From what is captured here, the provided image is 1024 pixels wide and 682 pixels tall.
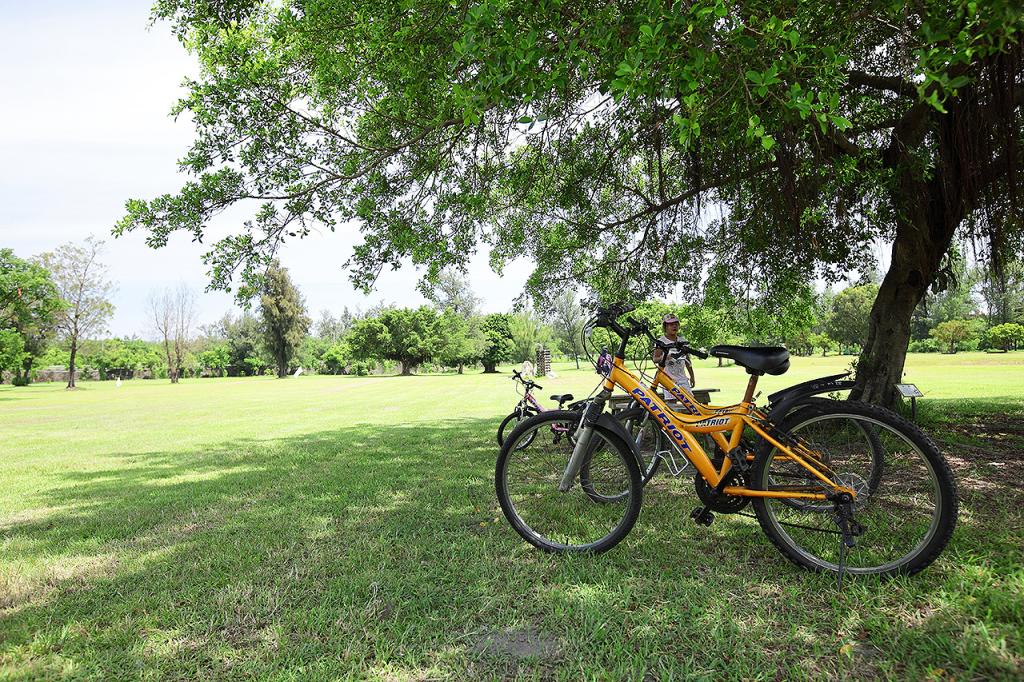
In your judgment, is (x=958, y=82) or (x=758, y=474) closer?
(x=958, y=82)

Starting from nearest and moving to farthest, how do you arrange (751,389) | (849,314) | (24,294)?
(751,389)
(24,294)
(849,314)

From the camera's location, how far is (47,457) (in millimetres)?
7418

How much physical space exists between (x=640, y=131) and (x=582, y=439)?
433 centimetres

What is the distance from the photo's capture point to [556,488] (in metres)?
3.29

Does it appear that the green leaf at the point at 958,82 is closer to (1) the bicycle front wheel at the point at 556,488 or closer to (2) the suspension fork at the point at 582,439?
(2) the suspension fork at the point at 582,439

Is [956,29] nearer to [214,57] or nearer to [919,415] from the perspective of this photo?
[214,57]

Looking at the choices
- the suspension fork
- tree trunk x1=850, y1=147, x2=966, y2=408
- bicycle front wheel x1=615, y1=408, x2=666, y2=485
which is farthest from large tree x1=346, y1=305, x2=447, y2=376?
the suspension fork

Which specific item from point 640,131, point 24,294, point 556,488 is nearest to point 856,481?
point 556,488

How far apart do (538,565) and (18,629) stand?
8.06ft

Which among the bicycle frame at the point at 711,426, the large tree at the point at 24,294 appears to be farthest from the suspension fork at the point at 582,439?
the large tree at the point at 24,294

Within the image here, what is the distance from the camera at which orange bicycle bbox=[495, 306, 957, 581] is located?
249cm

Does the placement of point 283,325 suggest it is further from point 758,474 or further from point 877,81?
point 758,474

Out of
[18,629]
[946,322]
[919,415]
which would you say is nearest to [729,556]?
[18,629]

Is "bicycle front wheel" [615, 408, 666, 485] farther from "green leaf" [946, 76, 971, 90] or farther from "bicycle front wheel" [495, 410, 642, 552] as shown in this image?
"green leaf" [946, 76, 971, 90]
